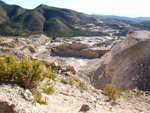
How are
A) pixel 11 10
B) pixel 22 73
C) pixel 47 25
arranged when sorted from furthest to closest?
pixel 11 10 < pixel 47 25 < pixel 22 73

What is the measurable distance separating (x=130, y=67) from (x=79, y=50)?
17.2 meters

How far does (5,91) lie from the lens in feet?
10.8

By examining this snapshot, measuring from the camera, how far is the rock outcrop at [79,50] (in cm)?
2367

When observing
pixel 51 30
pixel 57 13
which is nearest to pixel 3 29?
pixel 51 30

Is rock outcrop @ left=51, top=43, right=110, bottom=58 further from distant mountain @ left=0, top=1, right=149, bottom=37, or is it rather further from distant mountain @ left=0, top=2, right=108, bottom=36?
distant mountain @ left=0, top=2, right=108, bottom=36

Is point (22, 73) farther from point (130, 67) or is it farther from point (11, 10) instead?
point (11, 10)

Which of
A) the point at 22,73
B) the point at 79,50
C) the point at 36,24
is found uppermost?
the point at 36,24

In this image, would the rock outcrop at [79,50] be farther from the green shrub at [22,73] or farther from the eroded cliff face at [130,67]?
the green shrub at [22,73]

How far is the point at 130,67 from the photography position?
863 centimetres

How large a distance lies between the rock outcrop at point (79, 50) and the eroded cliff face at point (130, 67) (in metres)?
12.3

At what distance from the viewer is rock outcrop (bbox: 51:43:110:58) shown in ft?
77.7

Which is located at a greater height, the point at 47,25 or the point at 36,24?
the point at 47,25

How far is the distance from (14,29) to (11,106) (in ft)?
196

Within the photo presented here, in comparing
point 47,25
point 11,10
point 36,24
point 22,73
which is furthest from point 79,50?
point 11,10
